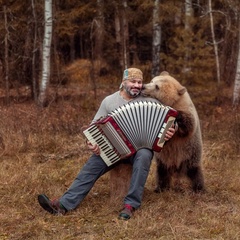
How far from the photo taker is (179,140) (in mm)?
5277

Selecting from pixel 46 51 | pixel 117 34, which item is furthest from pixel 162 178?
pixel 117 34

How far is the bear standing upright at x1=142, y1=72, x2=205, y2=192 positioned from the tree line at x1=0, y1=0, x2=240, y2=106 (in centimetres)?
668

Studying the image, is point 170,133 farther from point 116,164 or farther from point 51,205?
point 51,205

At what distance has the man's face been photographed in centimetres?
512

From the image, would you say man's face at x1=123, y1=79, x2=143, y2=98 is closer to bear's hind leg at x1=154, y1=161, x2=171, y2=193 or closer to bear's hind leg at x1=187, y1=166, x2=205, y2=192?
bear's hind leg at x1=154, y1=161, x2=171, y2=193

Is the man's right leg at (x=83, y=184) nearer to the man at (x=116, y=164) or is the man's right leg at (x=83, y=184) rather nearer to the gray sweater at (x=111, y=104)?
the man at (x=116, y=164)

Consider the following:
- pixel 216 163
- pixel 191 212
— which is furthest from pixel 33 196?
pixel 216 163

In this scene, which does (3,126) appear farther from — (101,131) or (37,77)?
(37,77)

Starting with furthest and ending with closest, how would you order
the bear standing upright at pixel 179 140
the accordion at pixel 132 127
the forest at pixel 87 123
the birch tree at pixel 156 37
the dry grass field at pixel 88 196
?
the birch tree at pixel 156 37 → the bear standing upright at pixel 179 140 → the accordion at pixel 132 127 → the forest at pixel 87 123 → the dry grass field at pixel 88 196

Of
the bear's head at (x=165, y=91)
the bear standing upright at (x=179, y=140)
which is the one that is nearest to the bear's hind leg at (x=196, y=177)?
the bear standing upright at (x=179, y=140)

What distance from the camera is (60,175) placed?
6484mm

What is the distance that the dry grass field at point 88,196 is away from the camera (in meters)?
4.47

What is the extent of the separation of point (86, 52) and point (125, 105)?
52.1 ft

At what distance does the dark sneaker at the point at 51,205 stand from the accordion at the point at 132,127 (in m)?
0.79
